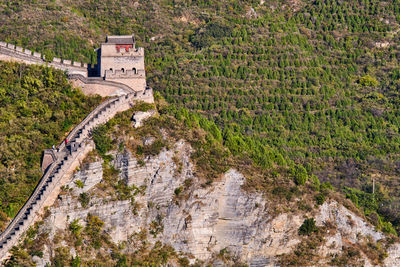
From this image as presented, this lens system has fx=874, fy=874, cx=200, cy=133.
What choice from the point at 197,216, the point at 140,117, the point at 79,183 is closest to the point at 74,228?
the point at 79,183

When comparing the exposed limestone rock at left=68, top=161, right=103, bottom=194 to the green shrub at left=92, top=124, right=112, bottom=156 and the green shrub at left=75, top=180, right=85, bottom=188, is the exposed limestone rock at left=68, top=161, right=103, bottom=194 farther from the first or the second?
the green shrub at left=92, top=124, right=112, bottom=156

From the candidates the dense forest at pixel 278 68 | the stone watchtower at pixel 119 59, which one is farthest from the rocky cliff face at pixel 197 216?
the stone watchtower at pixel 119 59

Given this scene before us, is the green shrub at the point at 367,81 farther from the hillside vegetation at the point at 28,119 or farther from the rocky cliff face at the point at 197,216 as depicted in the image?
the hillside vegetation at the point at 28,119

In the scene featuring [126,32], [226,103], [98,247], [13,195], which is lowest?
[98,247]

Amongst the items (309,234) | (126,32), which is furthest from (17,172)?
(126,32)

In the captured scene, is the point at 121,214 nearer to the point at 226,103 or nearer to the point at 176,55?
the point at 226,103

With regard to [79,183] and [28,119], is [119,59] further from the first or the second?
[79,183]
